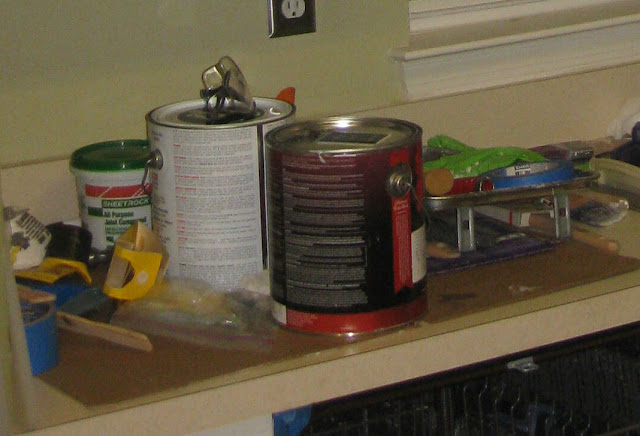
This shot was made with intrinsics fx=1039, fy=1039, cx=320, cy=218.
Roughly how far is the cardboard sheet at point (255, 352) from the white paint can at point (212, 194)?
0.37 ft

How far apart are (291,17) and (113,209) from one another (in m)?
0.37

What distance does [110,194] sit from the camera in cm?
114

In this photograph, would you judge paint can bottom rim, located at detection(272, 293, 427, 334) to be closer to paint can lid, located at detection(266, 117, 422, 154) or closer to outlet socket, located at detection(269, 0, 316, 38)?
paint can lid, located at detection(266, 117, 422, 154)

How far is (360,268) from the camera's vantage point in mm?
912

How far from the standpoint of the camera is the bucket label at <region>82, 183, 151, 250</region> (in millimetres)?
1144

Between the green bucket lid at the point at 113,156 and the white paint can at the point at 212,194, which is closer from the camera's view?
the white paint can at the point at 212,194

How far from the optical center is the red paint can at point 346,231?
2.96 feet

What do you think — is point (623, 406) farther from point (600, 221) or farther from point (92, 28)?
point (92, 28)

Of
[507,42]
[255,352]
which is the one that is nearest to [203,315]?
[255,352]

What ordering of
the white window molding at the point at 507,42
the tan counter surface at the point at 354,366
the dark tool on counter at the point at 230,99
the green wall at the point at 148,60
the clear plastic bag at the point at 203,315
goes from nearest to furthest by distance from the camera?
1. the tan counter surface at the point at 354,366
2. the clear plastic bag at the point at 203,315
3. the dark tool on counter at the point at 230,99
4. the green wall at the point at 148,60
5. the white window molding at the point at 507,42

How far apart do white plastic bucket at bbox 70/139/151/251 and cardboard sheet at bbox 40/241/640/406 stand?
0.20 metres

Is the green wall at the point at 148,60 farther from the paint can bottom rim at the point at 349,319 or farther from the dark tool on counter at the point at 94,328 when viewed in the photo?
the paint can bottom rim at the point at 349,319

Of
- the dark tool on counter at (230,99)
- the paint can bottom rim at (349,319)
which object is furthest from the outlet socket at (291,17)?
the paint can bottom rim at (349,319)

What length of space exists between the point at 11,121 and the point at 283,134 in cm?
40
